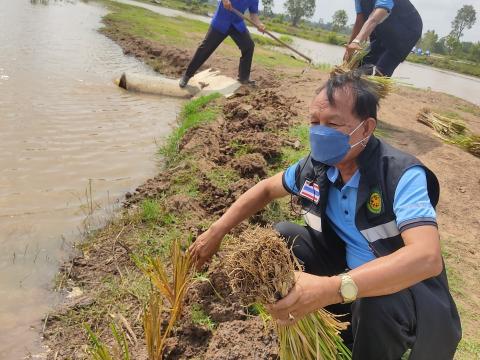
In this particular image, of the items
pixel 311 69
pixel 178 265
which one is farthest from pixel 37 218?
pixel 311 69

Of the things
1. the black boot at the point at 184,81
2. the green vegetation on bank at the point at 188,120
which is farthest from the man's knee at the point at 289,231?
the black boot at the point at 184,81

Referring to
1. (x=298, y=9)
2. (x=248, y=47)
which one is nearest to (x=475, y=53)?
(x=298, y=9)

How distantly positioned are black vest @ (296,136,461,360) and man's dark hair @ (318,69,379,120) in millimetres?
188

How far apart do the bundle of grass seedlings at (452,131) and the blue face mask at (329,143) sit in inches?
188

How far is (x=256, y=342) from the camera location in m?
2.24

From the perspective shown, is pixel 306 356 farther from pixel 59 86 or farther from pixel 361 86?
pixel 59 86

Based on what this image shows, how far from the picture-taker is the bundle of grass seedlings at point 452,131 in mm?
6195

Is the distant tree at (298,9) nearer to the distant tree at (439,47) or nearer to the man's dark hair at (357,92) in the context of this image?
the distant tree at (439,47)

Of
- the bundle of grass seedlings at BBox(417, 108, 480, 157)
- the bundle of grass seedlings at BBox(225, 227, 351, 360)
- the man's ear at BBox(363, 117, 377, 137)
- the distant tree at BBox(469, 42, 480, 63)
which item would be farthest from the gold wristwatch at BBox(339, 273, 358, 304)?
the distant tree at BBox(469, 42, 480, 63)

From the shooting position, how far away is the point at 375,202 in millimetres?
1951

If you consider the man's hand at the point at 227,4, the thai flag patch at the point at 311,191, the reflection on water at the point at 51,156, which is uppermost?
the man's hand at the point at 227,4

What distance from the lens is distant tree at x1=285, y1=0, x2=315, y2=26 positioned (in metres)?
76.9

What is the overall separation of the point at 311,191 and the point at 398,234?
0.51m

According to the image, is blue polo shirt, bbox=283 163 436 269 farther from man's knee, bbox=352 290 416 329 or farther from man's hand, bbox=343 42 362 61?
man's hand, bbox=343 42 362 61
